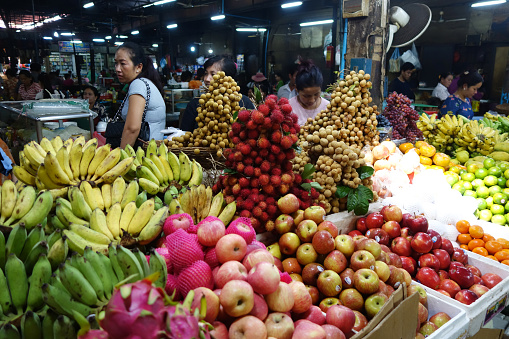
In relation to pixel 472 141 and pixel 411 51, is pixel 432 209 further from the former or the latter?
pixel 411 51

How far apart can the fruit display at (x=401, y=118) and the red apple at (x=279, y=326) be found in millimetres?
3455

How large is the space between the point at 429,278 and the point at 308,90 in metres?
2.60

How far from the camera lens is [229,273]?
123 centimetres

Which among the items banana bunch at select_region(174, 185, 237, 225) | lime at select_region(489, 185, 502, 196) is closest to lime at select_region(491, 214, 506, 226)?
lime at select_region(489, 185, 502, 196)

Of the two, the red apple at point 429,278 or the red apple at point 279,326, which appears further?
the red apple at point 429,278

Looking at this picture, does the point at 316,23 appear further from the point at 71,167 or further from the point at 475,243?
the point at 71,167

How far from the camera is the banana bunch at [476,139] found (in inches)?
150

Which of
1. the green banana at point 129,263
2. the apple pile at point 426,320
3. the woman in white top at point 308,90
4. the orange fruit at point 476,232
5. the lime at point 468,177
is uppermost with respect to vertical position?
the woman in white top at point 308,90

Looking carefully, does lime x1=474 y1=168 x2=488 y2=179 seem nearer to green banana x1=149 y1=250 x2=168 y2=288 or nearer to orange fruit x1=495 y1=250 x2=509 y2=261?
orange fruit x1=495 y1=250 x2=509 y2=261

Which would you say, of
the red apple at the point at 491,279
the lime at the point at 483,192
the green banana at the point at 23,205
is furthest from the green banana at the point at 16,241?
the lime at the point at 483,192

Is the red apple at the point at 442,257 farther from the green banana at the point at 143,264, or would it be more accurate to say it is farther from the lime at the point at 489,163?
the green banana at the point at 143,264

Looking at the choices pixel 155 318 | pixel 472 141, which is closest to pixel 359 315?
pixel 155 318

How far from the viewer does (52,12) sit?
18469mm

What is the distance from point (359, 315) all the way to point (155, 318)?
125 cm
